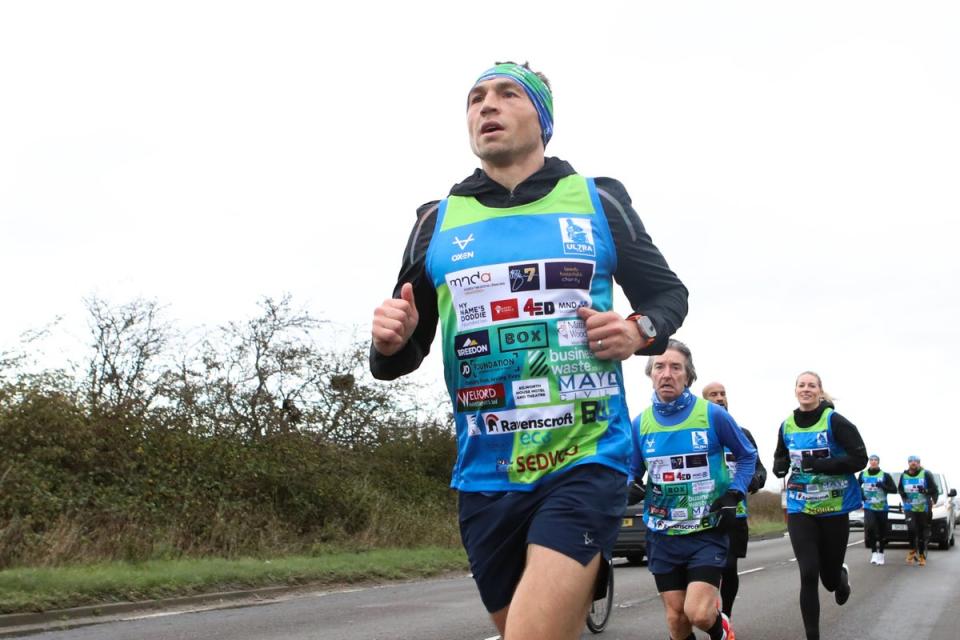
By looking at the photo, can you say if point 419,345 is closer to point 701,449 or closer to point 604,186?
point 604,186

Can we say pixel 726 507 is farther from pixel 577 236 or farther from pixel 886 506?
pixel 886 506

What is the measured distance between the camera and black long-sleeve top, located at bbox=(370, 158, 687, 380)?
353 centimetres

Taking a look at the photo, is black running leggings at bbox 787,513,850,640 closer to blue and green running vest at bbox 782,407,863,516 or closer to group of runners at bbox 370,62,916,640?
blue and green running vest at bbox 782,407,863,516

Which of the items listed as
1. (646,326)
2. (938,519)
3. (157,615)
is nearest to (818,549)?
(646,326)

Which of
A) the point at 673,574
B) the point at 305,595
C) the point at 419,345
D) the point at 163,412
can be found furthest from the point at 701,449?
the point at 163,412

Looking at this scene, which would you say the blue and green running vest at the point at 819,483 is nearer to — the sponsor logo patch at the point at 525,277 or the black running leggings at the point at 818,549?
the black running leggings at the point at 818,549

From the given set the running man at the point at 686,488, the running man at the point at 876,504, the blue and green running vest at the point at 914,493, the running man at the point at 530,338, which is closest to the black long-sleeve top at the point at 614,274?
the running man at the point at 530,338

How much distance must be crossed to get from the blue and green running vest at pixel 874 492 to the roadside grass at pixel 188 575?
8.37 metres

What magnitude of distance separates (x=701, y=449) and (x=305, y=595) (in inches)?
368

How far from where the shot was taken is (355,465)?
90.0ft

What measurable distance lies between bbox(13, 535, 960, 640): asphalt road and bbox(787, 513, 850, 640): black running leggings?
6.44 feet

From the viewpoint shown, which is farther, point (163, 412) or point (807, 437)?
point (163, 412)

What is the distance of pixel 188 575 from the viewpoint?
15.1 m

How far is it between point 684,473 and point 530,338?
4.30m
